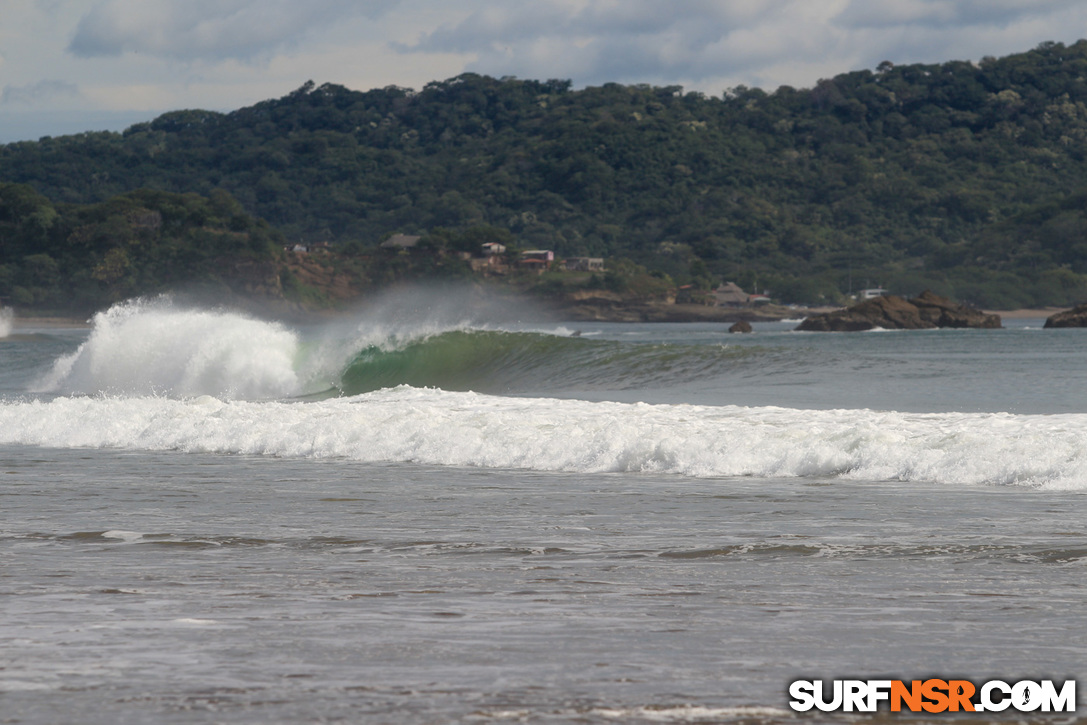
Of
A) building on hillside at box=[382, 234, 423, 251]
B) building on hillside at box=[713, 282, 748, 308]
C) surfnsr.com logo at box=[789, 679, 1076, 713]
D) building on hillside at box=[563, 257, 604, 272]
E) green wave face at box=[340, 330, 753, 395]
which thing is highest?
building on hillside at box=[382, 234, 423, 251]

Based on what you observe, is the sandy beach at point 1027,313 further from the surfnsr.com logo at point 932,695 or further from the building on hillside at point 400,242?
the surfnsr.com logo at point 932,695

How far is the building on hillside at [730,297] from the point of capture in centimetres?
17375

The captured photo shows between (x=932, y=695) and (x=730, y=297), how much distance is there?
172 m

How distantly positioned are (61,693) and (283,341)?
90.7 ft

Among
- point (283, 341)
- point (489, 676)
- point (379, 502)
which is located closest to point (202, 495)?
point (379, 502)

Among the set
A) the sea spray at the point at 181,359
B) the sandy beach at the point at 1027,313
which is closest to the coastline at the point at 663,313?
the sandy beach at the point at 1027,313

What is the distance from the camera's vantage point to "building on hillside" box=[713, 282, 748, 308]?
17375 centimetres

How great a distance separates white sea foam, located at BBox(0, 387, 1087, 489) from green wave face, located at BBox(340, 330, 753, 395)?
10.3 metres

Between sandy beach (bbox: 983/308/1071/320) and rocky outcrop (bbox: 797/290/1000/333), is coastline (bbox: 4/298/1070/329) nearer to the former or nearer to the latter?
sandy beach (bbox: 983/308/1071/320)

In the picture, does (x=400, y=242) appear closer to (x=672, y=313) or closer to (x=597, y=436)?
(x=672, y=313)

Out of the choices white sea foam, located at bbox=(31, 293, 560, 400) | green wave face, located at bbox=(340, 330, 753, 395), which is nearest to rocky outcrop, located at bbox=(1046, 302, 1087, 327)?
green wave face, located at bbox=(340, 330, 753, 395)

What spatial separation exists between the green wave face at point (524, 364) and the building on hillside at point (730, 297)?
138337 millimetres

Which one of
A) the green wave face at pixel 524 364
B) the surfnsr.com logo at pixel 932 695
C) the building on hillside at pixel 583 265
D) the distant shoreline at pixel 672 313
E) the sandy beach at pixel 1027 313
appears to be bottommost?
the sandy beach at pixel 1027 313

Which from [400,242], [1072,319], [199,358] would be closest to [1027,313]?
[1072,319]
